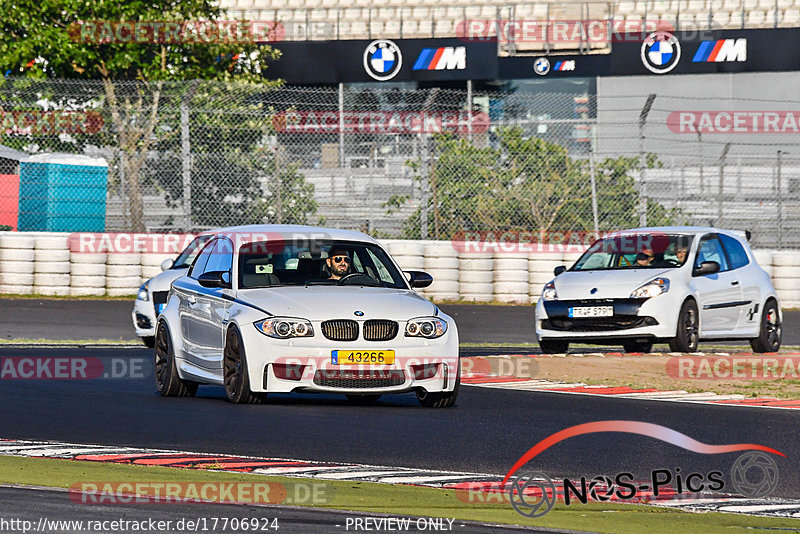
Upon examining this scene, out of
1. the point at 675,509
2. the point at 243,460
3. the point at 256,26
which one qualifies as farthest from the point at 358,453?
the point at 256,26

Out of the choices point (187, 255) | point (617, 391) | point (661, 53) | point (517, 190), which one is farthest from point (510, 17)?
point (617, 391)

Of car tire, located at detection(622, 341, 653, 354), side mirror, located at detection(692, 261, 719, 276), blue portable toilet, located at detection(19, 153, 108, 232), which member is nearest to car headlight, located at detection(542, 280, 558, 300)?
car tire, located at detection(622, 341, 653, 354)

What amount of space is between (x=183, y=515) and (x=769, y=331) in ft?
38.2

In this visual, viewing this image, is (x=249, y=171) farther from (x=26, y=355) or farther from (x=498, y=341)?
(x=26, y=355)

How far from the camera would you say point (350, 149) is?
2331 centimetres

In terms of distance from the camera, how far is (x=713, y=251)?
53.8 ft

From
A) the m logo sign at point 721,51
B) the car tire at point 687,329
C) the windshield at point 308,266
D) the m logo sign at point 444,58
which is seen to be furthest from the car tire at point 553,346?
the m logo sign at point 721,51

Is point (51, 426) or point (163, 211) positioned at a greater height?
point (163, 211)

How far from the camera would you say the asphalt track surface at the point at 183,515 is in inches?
235

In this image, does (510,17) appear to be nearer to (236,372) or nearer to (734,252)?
(734,252)

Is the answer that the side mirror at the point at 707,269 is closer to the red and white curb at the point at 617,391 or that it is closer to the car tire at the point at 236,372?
the red and white curb at the point at 617,391

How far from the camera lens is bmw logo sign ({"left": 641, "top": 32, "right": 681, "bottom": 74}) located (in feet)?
118

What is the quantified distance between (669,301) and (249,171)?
29.7 feet

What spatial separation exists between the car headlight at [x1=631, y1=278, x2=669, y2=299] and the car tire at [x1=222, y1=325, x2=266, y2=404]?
17.8ft
